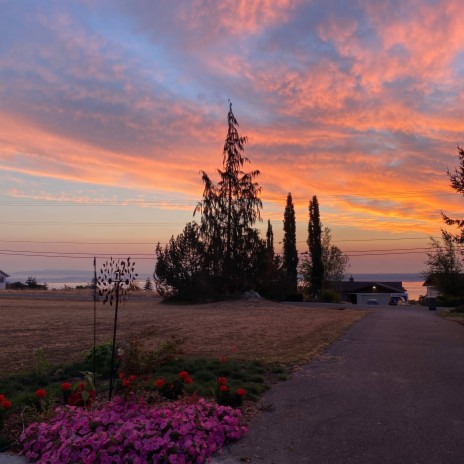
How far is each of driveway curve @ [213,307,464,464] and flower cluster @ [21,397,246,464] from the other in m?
0.27

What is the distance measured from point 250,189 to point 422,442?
115 feet

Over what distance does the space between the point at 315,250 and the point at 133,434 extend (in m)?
55.6

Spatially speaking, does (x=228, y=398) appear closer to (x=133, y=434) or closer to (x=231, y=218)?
(x=133, y=434)

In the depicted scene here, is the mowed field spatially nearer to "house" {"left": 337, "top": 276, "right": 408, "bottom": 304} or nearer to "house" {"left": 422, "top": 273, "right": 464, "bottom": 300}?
"house" {"left": 422, "top": 273, "right": 464, "bottom": 300}

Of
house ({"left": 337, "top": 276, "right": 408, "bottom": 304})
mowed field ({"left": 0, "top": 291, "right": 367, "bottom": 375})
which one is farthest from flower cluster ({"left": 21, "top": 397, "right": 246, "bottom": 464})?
house ({"left": 337, "top": 276, "right": 408, "bottom": 304})

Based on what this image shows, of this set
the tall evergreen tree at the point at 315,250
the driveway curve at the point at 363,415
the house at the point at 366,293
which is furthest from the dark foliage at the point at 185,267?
the house at the point at 366,293

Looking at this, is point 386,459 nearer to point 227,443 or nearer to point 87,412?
point 227,443

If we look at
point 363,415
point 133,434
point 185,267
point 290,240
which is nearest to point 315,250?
point 290,240

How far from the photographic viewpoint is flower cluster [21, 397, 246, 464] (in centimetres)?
441

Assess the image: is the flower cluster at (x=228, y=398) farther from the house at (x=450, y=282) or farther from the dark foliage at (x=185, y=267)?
the house at (x=450, y=282)

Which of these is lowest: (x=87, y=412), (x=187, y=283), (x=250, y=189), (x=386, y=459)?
(x=386, y=459)

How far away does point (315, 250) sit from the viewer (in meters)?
59.0

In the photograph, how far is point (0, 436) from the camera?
5000mm

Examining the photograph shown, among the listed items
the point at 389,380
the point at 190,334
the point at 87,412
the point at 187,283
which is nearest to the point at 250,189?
the point at 187,283
